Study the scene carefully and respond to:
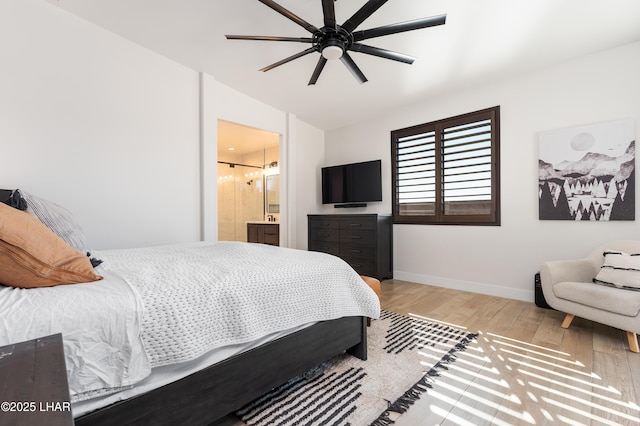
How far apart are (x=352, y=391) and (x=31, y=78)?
3216 mm

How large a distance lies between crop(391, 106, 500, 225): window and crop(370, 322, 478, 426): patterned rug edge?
1985mm

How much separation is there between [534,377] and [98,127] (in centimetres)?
380

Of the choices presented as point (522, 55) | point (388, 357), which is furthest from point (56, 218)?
point (522, 55)

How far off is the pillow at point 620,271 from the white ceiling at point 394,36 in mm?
1894

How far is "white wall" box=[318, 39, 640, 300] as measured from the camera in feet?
8.94

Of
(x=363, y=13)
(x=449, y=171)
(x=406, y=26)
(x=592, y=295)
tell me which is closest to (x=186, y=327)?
(x=363, y=13)

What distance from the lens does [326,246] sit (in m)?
4.57

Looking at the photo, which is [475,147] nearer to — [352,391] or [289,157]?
[289,157]

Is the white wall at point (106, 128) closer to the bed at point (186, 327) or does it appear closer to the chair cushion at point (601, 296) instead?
the bed at point (186, 327)

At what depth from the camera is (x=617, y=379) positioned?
1.68 metres

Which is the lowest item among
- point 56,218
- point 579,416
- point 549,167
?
point 579,416

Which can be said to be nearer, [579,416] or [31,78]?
[579,416]

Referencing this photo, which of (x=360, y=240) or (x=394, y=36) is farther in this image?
(x=360, y=240)

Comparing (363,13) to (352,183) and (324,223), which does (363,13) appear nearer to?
(352,183)
